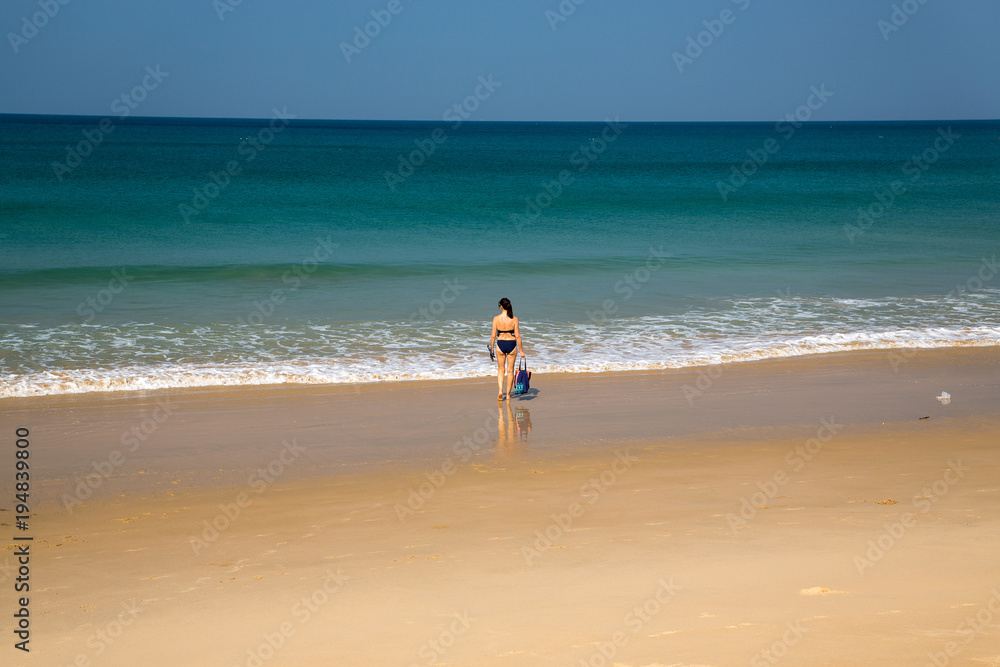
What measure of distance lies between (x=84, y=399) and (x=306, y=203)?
84.9ft

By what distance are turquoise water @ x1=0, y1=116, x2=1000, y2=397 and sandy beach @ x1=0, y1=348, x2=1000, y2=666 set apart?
7.40 ft

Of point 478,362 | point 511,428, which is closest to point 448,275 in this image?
point 478,362

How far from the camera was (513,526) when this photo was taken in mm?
6684

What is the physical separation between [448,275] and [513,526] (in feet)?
47.8

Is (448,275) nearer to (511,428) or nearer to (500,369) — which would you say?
(500,369)

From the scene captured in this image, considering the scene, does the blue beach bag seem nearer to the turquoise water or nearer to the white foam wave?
the white foam wave

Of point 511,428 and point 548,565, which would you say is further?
point 511,428

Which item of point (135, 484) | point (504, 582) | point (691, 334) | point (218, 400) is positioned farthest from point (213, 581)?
point (691, 334)

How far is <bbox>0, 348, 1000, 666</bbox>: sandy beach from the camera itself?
4867 mm

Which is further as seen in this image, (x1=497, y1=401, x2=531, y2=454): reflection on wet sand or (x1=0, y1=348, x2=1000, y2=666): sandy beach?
(x1=497, y1=401, x2=531, y2=454): reflection on wet sand

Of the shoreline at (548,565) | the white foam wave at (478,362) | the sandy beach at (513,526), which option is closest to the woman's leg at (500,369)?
the sandy beach at (513,526)

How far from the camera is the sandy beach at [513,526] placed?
4.87 m

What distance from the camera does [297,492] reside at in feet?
25.1

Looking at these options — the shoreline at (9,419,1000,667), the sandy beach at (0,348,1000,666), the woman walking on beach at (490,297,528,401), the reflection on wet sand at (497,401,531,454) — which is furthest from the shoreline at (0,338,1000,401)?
the shoreline at (9,419,1000,667)
